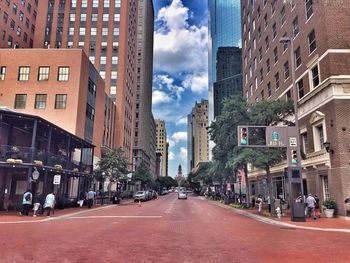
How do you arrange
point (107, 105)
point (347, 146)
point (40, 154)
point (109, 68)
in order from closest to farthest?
point (347, 146) < point (40, 154) < point (107, 105) < point (109, 68)

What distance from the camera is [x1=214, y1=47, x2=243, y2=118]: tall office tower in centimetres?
13948

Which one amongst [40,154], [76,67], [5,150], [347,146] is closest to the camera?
[347,146]

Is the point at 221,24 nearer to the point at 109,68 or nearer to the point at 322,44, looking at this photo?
the point at 109,68

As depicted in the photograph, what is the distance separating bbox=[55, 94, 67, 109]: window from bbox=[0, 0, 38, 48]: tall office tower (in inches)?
950

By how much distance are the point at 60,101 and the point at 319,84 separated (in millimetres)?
30179

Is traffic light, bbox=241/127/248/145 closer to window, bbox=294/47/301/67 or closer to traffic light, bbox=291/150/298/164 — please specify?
traffic light, bbox=291/150/298/164

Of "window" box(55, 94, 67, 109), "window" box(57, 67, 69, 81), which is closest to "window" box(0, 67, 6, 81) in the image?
"window" box(57, 67, 69, 81)

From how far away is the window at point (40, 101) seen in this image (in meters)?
41.0

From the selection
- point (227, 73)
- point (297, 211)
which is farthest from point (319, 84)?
point (227, 73)

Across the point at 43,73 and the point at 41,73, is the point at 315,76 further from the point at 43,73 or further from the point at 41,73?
the point at 41,73

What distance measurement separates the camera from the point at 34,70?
41.7 metres

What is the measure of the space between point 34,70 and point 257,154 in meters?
31.2

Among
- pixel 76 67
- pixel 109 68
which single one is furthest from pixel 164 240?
pixel 109 68

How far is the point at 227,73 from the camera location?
14625 centimetres
